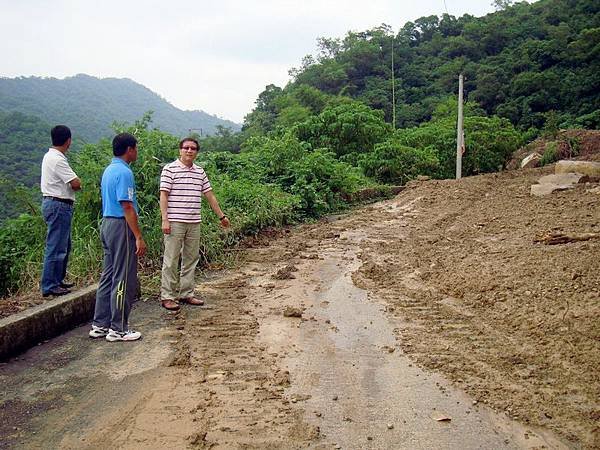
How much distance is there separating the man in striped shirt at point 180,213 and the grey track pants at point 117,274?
2.42 ft

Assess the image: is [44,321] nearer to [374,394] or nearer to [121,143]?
[121,143]

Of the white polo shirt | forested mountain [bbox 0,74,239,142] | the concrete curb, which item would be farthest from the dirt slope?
forested mountain [bbox 0,74,239,142]

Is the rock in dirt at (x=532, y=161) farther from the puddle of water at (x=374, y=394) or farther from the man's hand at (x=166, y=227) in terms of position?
the man's hand at (x=166, y=227)

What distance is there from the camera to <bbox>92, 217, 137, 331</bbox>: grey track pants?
4461 mm

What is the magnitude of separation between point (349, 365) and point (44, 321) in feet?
8.54

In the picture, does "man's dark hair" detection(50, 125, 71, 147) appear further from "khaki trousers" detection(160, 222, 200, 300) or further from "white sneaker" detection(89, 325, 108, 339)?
"white sneaker" detection(89, 325, 108, 339)

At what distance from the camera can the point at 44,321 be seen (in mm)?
4535

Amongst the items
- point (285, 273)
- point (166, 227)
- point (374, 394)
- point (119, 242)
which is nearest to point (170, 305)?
point (166, 227)

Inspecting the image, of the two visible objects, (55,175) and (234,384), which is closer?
(234,384)

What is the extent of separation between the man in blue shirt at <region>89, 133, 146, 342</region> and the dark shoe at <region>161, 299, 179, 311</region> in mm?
Answer: 722

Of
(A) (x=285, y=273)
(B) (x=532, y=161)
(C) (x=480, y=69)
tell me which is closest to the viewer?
(A) (x=285, y=273)

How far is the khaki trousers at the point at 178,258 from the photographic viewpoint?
17.6 feet

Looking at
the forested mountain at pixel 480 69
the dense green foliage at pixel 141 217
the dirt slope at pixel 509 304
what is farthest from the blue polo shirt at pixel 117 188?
the forested mountain at pixel 480 69

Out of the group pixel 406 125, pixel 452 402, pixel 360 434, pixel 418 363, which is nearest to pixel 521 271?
pixel 418 363
